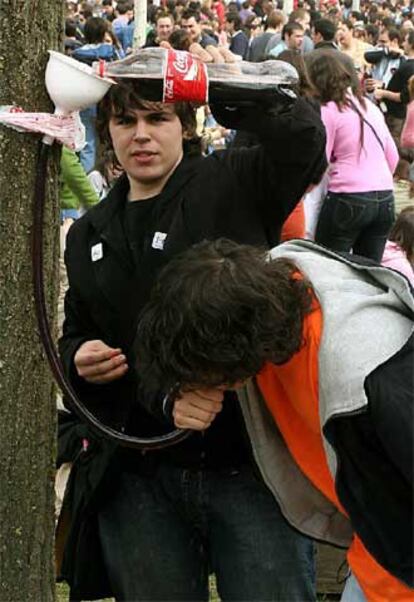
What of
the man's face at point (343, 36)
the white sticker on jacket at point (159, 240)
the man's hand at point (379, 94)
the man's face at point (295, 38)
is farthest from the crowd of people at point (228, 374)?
the man's face at point (343, 36)

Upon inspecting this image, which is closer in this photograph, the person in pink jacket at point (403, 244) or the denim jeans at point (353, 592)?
the denim jeans at point (353, 592)

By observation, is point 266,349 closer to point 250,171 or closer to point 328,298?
point 328,298

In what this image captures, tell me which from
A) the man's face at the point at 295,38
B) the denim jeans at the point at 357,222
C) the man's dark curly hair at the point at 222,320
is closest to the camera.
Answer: the man's dark curly hair at the point at 222,320

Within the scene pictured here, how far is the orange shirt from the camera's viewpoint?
223 cm

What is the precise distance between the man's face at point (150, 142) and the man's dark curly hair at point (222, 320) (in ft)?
1.53

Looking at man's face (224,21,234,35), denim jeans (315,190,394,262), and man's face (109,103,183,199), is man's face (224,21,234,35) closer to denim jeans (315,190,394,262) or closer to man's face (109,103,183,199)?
denim jeans (315,190,394,262)

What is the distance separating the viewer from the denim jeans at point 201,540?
8.44ft

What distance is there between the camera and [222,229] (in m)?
2.61

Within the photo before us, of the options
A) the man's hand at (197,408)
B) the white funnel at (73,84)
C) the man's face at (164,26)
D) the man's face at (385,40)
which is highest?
the white funnel at (73,84)

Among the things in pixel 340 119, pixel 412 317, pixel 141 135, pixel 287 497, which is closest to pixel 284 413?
pixel 287 497

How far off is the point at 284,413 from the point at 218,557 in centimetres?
42

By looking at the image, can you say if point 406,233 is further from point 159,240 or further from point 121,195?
point 159,240

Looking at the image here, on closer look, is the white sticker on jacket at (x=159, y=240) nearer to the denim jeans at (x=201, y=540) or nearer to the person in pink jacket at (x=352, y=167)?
the denim jeans at (x=201, y=540)

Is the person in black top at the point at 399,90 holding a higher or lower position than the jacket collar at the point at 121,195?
lower
